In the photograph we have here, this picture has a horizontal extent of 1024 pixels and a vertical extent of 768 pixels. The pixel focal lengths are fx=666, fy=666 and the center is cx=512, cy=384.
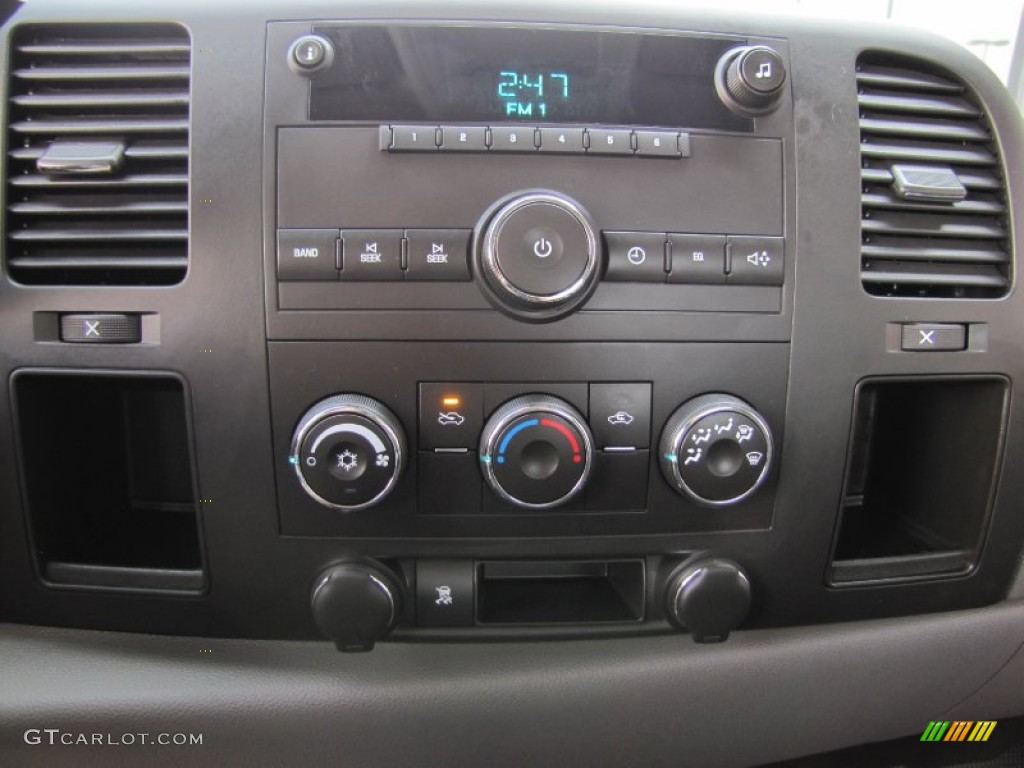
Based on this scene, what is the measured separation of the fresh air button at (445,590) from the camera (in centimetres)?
73

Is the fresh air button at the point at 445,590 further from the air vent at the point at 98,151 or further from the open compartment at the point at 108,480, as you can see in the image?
the air vent at the point at 98,151

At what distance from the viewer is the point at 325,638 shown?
2.46 ft

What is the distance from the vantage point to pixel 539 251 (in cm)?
64

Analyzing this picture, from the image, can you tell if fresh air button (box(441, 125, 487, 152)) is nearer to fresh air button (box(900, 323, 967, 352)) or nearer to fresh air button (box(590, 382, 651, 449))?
fresh air button (box(590, 382, 651, 449))

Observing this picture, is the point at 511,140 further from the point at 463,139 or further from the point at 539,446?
the point at 539,446

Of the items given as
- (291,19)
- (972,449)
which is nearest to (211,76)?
(291,19)

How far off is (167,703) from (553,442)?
51cm

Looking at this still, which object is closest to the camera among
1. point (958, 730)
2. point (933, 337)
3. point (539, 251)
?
point (539, 251)

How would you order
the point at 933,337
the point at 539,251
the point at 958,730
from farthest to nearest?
the point at 958,730, the point at 933,337, the point at 539,251

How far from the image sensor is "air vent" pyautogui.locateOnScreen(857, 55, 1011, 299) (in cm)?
74

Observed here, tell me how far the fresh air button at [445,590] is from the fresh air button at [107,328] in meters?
0.38

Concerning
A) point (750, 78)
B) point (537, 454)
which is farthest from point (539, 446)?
point (750, 78)

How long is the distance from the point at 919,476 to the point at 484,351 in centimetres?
63

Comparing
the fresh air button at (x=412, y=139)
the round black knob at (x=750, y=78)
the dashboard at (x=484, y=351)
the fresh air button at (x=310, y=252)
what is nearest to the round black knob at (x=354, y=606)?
the dashboard at (x=484, y=351)
